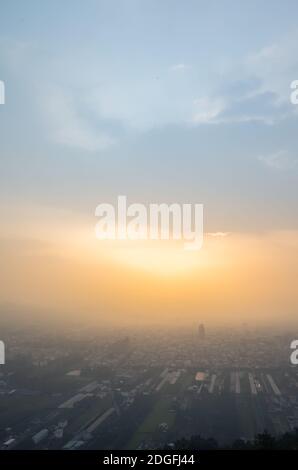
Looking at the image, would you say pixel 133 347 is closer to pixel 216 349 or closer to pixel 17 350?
pixel 216 349

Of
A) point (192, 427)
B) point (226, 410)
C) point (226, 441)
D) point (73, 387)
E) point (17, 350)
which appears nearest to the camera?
point (226, 441)

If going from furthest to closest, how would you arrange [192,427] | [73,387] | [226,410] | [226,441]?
[73,387] < [226,410] < [192,427] < [226,441]

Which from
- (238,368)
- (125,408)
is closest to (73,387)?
(125,408)
